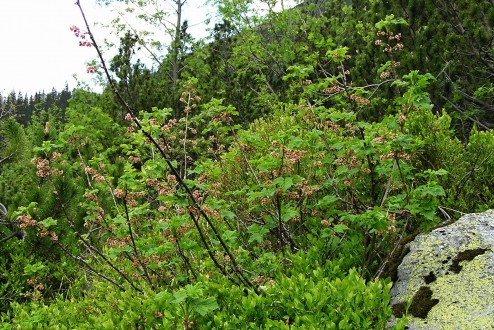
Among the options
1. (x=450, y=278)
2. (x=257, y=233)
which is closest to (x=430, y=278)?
(x=450, y=278)

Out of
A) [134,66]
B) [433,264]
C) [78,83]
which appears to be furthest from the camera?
[78,83]

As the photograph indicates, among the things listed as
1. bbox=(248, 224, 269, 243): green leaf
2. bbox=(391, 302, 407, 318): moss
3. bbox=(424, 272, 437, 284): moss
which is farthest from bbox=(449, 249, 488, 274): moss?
bbox=(248, 224, 269, 243): green leaf

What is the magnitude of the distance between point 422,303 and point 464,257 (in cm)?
55

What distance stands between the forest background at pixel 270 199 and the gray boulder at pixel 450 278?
166 millimetres

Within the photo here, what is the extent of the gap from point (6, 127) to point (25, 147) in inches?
15.2

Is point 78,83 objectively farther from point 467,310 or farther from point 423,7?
point 467,310

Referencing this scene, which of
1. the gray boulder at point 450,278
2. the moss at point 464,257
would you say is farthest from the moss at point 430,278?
the moss at point 464,257

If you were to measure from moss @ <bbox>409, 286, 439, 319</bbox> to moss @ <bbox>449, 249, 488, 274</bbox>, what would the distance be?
0.27 metres

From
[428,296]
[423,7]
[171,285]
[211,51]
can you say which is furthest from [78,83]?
[428,296]

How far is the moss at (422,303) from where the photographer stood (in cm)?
274

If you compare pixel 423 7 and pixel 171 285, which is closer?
pixel 171 285

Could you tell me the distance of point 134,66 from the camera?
13281mm

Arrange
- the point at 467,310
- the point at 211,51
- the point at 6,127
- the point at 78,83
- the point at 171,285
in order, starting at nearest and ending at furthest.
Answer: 1. the point at 467,310
2. the point at 171,285
3. the point at 6,127
4. the point at 211,51
5. the point at 78,83

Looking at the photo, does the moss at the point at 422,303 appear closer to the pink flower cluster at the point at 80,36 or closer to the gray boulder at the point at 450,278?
the gray boulder at the point at 450,278
